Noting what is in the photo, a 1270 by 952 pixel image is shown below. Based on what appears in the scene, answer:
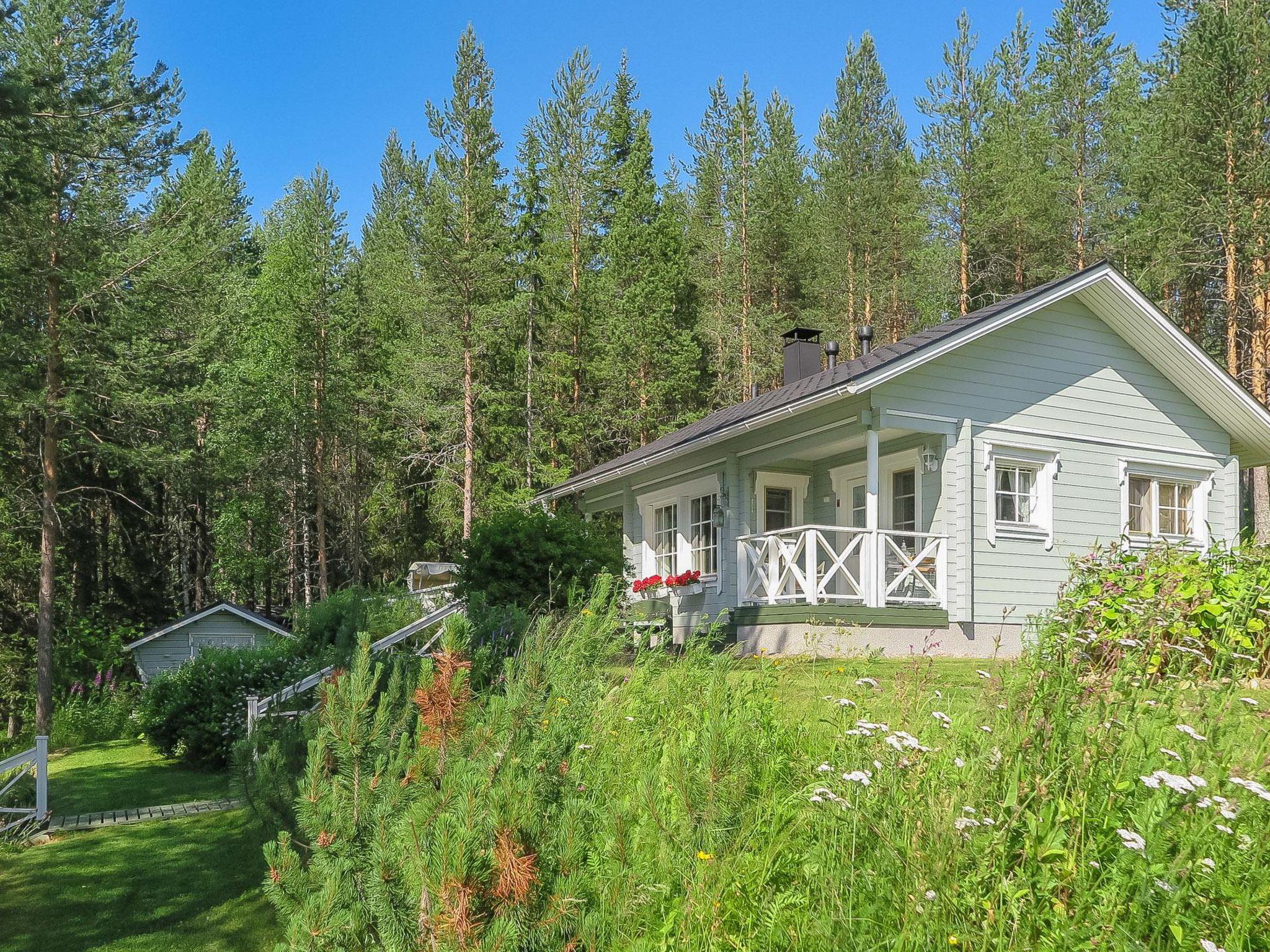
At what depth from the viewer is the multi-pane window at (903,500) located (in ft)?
42.5

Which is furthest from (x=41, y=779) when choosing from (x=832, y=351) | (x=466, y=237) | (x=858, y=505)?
(x=466, y=237)

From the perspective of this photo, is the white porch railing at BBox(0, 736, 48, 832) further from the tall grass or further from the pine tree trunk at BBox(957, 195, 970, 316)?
the pine tree trunk at BBox(957, 195, 970, 316)

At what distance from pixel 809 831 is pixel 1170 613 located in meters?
2.59

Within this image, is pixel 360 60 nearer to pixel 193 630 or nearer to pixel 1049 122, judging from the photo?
pixel 193 630

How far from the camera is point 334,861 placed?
3.04 metres

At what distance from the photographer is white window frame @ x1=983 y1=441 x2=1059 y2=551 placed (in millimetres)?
12055

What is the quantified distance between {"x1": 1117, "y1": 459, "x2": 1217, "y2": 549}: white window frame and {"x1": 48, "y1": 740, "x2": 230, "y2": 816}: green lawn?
1098cm

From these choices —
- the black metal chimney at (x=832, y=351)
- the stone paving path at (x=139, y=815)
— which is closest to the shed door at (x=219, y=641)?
the stone paving path at (x=139, y=815)

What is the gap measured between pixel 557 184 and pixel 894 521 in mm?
18503

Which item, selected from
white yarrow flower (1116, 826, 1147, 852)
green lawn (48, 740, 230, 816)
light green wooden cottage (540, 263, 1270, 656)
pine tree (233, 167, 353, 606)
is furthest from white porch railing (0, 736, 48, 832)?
pine tree (233, 167, 353, 606)

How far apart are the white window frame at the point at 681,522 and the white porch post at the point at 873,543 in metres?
2.99

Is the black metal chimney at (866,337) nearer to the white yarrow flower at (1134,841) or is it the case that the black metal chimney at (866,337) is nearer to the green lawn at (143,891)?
the green lawn at (143,891)

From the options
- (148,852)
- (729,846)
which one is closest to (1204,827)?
(729,846)

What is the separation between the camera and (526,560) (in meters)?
11.9
